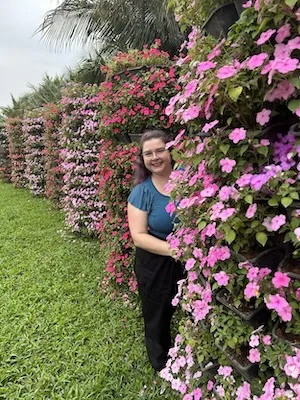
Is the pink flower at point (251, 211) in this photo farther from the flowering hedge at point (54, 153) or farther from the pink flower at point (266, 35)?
the flowering hedge at point (54, 153)

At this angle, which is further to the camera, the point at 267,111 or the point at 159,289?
the point at 159,289

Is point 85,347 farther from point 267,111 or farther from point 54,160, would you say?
point 54,160

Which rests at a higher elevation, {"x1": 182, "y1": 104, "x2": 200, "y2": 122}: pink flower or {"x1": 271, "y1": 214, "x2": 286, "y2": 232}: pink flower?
{"x1": 182, "y1": 104, "x2": 200, "y2": 122}: pink flower

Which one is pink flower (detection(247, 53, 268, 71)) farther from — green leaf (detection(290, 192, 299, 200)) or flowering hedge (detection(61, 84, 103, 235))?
flowering hedge (detection(61, 84, 103, 235))

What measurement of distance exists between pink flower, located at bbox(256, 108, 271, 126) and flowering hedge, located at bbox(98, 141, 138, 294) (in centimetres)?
242

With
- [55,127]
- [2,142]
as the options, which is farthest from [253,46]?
[2,142]

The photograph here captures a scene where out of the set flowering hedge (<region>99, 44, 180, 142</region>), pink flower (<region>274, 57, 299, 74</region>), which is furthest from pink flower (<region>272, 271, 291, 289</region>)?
flowering hedge (<region>99, 44, 180, 142</region>)

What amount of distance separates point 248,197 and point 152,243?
1273mm

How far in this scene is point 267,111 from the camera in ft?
3.75

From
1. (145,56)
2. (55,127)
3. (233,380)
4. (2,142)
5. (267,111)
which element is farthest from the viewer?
(2,142)

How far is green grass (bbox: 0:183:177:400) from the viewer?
2660 millimetres

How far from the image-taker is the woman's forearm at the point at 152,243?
2309 millimetres

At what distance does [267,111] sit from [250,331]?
75cm

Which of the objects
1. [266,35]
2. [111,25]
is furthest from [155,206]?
[111,25]
